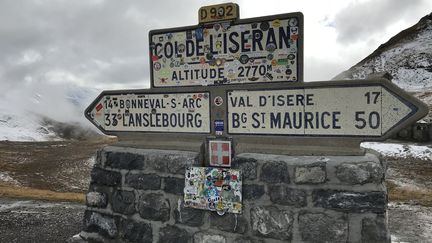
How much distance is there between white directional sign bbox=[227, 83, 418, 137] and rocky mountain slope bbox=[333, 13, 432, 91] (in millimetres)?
43167

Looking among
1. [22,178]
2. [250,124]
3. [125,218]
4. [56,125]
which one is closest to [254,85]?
[250,124]

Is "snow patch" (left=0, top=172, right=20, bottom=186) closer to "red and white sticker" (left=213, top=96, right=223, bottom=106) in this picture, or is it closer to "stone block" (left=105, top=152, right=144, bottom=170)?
"stone block" (left=105, top=152, right=144, bottom=170)

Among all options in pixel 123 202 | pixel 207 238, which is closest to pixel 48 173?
pixel 123 202

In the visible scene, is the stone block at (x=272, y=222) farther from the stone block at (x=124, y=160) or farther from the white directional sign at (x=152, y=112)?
the stone block at (x=124, y=160)

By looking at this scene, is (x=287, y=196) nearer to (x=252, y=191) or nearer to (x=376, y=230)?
(x=252, y=191)

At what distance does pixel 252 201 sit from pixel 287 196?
339 mm

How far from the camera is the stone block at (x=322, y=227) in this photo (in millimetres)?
3114

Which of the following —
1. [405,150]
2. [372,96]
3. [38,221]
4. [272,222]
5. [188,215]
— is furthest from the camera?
[405,150]

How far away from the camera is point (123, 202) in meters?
4.17

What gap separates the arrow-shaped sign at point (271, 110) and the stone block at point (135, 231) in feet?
3.21

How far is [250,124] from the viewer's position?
11.7ft

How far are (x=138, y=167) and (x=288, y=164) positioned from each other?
1631 millimetres

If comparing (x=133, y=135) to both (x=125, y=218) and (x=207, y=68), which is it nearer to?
(x=125, y=218)

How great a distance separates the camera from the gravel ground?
5.09 meters
